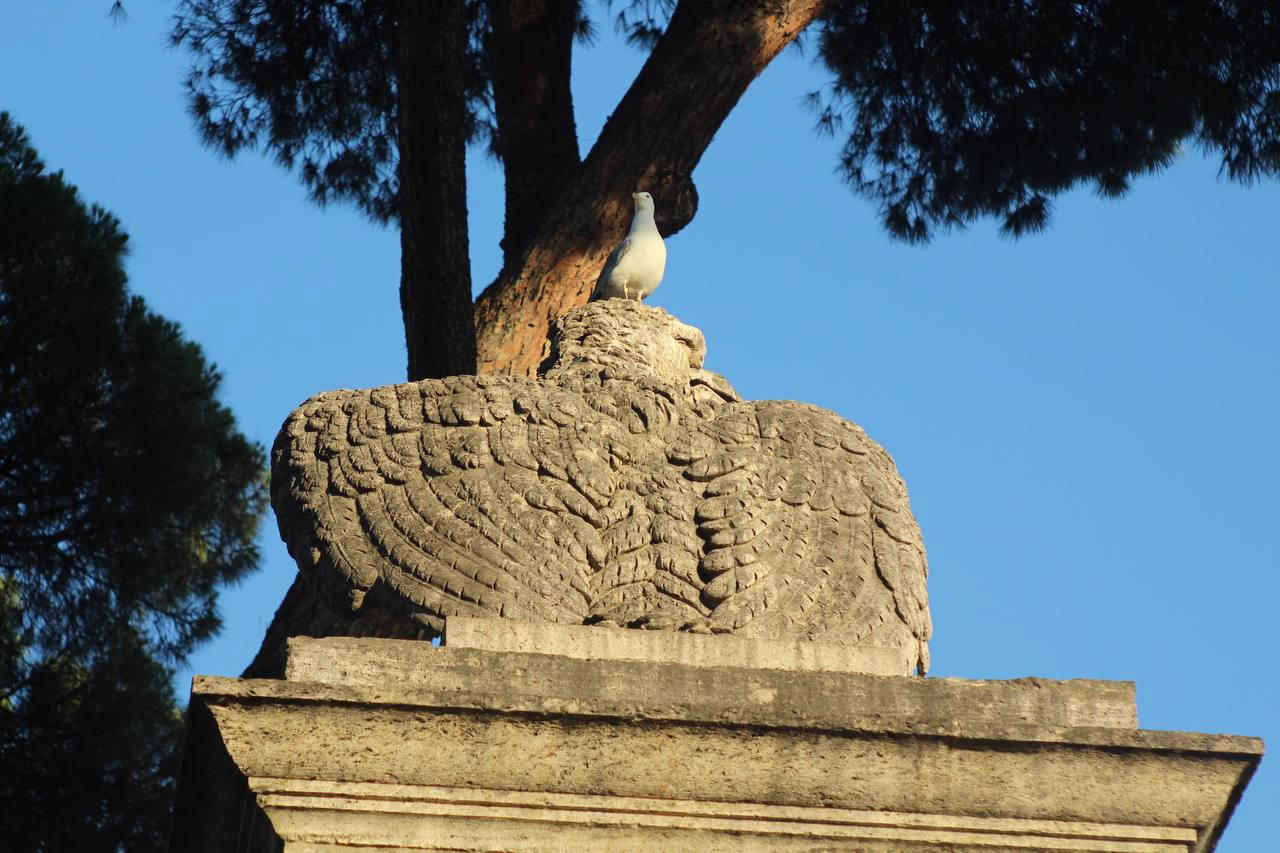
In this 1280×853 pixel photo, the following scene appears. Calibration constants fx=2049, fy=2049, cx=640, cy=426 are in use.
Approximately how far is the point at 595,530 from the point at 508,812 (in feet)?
2.53

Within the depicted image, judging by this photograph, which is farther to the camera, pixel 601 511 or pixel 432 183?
pixel 432 183

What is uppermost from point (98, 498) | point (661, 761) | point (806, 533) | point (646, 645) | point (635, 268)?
point (98, 498)

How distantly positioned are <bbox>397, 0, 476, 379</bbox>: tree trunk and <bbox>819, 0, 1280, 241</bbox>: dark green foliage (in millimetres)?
2827

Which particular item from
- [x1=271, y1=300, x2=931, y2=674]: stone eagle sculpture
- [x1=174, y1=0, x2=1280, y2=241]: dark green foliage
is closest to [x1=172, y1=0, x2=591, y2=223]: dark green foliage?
[x1=174, y1=0, x2=1280, y2=241]: dark green foliage

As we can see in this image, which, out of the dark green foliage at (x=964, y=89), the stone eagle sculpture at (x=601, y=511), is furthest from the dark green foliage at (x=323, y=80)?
the stone eagle sculpture at (x=601, y=511)

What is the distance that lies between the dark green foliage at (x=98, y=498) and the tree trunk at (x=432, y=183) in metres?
1.86

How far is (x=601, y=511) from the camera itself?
396 centimetres

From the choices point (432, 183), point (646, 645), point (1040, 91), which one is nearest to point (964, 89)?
point (1040, 91)

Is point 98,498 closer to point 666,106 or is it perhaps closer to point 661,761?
point 666,106

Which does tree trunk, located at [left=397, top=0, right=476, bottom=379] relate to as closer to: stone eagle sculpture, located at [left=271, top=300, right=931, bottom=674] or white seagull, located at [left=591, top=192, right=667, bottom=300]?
white seagull, located at [left=591, top=192, right=667, bottom=300]

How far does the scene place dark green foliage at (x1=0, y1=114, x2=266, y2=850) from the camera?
754cm

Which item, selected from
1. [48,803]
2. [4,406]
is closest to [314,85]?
[4,406]

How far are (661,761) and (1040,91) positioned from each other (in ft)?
→ 19.9

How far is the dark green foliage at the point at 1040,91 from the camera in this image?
337 inches
